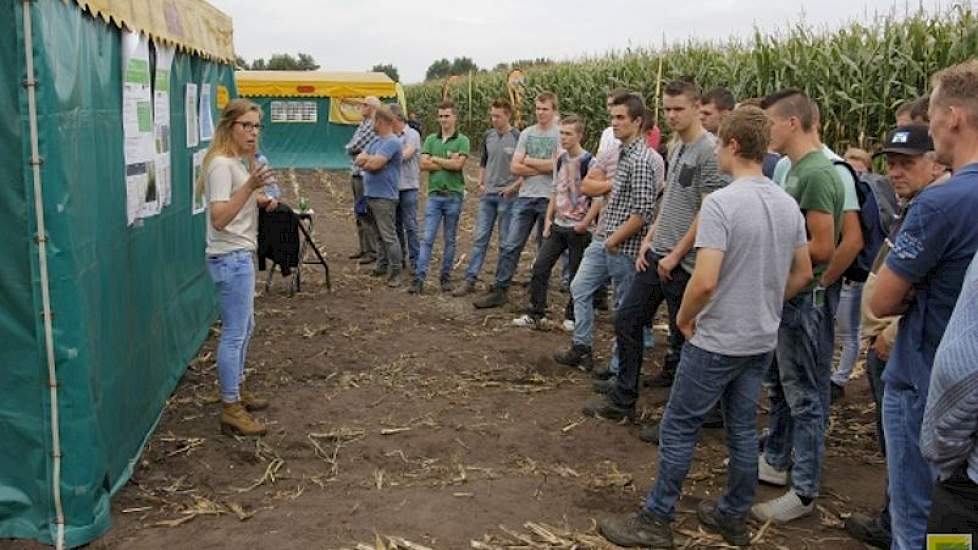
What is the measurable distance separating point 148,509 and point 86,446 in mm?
606

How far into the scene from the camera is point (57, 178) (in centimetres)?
370

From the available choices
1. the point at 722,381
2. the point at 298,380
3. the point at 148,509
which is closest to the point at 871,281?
the point at 722,381

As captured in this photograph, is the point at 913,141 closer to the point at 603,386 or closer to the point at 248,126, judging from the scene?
the point at 603,386

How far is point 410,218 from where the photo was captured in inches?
405

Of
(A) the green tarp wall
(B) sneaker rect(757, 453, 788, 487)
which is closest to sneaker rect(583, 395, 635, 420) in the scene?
(B) sneaker rect(757, 453, 788, 487)

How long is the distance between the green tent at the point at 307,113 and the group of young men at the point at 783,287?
18758 millimetres

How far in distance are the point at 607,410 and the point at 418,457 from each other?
1.41 meters

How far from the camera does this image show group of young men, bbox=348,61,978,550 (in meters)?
2.73

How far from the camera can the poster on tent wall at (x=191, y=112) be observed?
6743 mm

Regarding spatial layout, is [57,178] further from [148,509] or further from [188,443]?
[188,443]

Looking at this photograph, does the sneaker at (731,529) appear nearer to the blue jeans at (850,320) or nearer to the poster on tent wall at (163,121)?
the blue jeans at (850,320)

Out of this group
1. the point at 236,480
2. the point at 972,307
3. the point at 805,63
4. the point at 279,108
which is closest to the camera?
the point at 972,307

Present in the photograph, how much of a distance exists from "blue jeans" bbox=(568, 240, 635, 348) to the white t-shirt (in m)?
2.58

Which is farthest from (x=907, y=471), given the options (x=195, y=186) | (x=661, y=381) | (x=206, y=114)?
(x=206, y=114)
